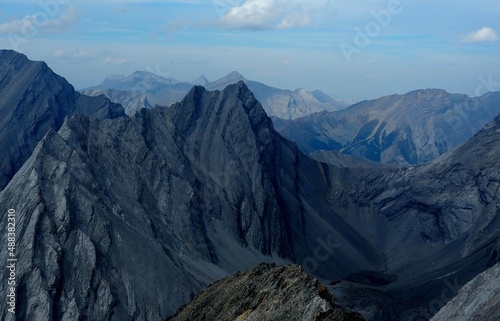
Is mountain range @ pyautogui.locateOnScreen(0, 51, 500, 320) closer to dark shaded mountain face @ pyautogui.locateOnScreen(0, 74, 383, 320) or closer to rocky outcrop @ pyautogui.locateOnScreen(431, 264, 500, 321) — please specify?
dark shaded mountain face @ pyautogui.locateOnScreen(0, 74, 383, 320)

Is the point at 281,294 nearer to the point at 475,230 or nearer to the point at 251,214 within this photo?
the point at 251,214

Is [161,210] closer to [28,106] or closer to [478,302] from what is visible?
[478,302]

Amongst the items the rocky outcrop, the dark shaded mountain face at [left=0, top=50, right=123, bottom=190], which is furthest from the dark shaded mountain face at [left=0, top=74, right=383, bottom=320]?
the dark shaded mountain face at [left=0, top=50, right=123, bottom=190]

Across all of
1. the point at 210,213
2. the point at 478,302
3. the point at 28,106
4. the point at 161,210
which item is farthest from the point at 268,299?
the point at 28,106

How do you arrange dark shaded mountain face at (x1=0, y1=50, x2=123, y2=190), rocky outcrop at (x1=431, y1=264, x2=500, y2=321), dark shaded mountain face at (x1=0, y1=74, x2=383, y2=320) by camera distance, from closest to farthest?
rocky outcrop at (x1=431, y1=264, x2=500, y2=321), dark shaded mountain face at (x1=0, y1=74, x2=383, y2=320), dark shaded mountain face at (x1=0, y1=50, x2=123, y2=190)

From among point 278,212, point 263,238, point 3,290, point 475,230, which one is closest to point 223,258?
point 263,238

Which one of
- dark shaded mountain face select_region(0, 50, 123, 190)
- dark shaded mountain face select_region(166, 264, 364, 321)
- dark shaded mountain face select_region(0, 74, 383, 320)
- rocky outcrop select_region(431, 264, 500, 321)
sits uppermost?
dark shaded mountain face select_region(0, 50, 123, 190)

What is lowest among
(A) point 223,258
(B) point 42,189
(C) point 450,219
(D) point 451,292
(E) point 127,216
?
(D) point 451,292
